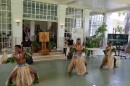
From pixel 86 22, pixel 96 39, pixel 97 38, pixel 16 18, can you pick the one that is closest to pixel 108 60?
pixel 96 39

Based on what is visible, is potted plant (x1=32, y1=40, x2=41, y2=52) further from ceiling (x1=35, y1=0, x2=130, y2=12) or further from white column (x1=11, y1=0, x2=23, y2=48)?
ceiling (x1=35, y1=0, x2=130, y2=12)

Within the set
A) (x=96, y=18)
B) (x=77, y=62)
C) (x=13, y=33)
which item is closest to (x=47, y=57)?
(x=13, y=33)

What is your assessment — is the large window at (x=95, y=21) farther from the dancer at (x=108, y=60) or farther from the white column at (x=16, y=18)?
the dancer at (x=108, y=60)

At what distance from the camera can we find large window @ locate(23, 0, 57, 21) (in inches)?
408

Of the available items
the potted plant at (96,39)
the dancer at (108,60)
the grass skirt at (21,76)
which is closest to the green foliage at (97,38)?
the potted plant at (96,39)

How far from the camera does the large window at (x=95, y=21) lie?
13641 mm

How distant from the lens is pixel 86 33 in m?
13.1

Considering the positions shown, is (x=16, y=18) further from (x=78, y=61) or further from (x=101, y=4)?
(x=101, y=4)

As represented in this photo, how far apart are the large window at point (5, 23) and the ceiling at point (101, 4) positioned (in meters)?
2.81

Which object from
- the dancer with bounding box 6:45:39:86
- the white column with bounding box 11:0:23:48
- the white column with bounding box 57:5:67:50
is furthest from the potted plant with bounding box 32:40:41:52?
the dancer with bounding box 6:45:39:86

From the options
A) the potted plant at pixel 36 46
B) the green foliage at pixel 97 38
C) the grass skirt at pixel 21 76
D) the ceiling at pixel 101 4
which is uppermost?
the ceiling at pixel 101 4

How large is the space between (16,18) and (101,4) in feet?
19.7

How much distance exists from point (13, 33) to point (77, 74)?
5.43 meters

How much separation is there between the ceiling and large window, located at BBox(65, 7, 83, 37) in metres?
0.48
